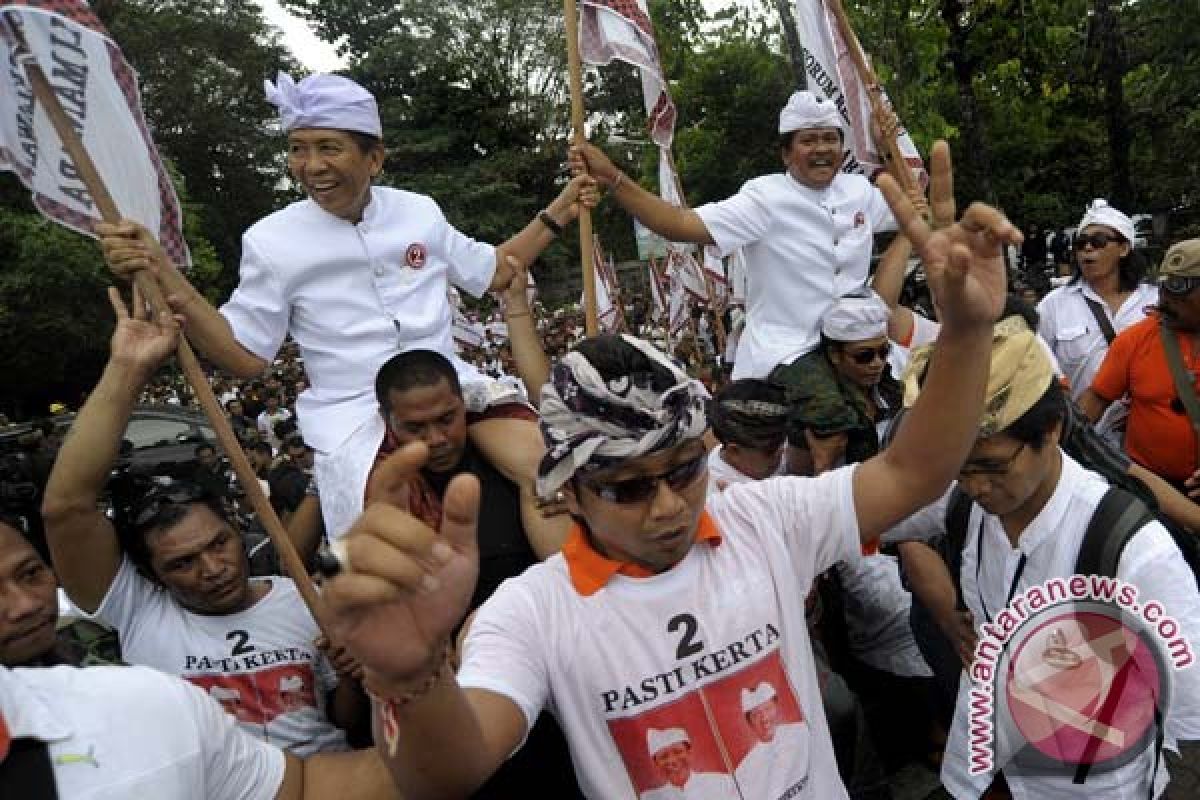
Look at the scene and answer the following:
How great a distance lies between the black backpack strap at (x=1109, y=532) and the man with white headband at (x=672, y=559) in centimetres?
51

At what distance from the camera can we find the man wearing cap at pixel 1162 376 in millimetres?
3510

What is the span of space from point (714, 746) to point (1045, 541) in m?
0.98

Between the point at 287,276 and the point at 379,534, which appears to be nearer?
the point at 379,534

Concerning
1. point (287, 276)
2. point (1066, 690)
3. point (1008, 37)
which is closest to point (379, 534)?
point (1066, 690)

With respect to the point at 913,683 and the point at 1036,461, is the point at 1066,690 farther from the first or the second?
the point at 913,683

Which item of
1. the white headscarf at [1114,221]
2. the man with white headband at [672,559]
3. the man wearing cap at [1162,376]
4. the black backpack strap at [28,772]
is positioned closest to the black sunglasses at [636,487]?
the man with white headband at [672,559]

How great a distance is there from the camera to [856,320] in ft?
12.5

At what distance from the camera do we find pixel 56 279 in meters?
20.5

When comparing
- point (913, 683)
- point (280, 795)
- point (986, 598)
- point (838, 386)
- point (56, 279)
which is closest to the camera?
point (280, 795)

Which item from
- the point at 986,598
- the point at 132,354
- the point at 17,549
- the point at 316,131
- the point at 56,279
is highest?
the point at 316,131

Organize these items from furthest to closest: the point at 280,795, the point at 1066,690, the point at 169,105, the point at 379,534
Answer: the point at 169,105
the point at 1066,690
the point at 280,795
the point at 379,534

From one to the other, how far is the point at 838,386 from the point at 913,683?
4.13 ft

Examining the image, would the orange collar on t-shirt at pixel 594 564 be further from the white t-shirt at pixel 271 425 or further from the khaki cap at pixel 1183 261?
the white t-shirt at pixel 271 425

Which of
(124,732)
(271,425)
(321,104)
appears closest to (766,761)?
(124,732)
